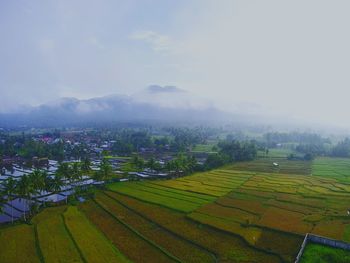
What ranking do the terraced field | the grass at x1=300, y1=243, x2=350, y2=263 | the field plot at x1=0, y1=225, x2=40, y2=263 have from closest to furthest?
the grass at x1=300, y1=243, x2=350, y2=263 → the field plot at x1=0, y1=225, x2=40, y2=263 → the terraced field

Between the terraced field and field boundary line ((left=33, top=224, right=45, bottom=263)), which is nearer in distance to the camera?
field boundary line ((left=33, top=224, right=45, bottom=263))

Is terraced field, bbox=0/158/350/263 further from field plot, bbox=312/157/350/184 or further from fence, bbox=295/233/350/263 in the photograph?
field plot, bbox=312/157/350/184

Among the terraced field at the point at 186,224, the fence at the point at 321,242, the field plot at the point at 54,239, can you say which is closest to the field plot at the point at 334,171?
the terraced field at the point at 186,224

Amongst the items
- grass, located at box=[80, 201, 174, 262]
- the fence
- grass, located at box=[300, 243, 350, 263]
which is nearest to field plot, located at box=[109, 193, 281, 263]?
the fence

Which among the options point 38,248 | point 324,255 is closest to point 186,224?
point 324,255

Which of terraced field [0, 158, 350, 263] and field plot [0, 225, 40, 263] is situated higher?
terraced field [0, 158, 350, 263]

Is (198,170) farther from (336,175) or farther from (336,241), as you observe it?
(336,241)

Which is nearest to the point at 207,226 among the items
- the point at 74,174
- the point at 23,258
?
A: the point at 23,258
